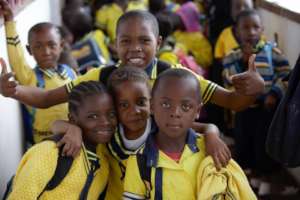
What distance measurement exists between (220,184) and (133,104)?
39cm

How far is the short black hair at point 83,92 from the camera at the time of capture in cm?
148

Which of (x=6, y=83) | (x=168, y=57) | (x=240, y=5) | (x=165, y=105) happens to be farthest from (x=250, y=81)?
(x=240, y=5)

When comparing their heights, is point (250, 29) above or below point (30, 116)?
above

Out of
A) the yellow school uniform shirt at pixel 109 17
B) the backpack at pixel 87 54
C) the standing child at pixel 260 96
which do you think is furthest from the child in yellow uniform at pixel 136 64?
the yellow school uniform shirt at pixel 109 17

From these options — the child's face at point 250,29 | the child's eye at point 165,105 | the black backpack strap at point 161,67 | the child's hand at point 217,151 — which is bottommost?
the child's hand at point 217,151

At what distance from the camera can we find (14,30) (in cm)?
183

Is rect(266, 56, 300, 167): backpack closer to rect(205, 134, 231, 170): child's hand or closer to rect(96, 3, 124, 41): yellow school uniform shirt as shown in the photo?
rect(205, 134, 231, 170): child's hand

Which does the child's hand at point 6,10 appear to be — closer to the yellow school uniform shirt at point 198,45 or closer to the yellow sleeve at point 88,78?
the yellow sleeve at point 88,78

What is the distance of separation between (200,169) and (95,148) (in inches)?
14.3

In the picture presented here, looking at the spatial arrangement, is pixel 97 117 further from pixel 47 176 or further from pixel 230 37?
pixel 230 37

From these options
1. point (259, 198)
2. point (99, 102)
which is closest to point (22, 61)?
point (99, 102)

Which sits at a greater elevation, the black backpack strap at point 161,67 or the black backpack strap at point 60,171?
the black backpack strap at point 161,67

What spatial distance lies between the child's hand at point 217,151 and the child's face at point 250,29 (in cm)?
125

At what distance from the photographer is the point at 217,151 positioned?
4.63 feet
